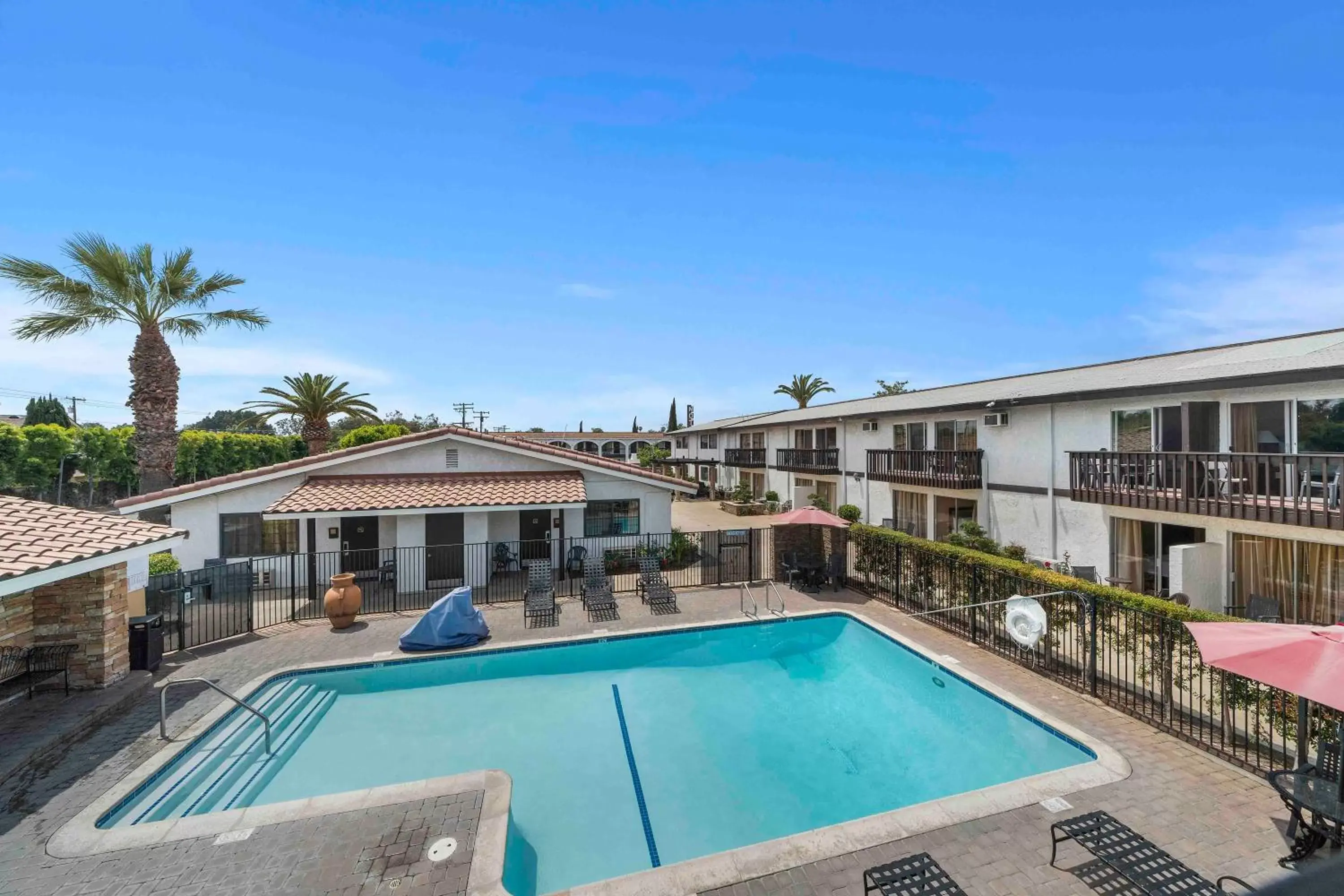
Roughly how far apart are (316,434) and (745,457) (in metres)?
27.1

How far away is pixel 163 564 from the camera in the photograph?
1566 centimetres

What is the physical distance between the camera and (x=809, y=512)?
1714 cm

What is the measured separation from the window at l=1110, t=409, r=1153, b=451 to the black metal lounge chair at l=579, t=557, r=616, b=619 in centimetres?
1420

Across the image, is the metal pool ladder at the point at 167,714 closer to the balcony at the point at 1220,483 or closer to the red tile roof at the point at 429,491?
the red tile roof at the point at 429,491

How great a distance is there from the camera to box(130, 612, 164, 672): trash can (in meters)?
10.5

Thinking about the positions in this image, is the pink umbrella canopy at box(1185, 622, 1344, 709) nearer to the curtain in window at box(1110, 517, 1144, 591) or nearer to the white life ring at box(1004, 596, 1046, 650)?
the white life ring at box(1004, 596, 1046, 650)

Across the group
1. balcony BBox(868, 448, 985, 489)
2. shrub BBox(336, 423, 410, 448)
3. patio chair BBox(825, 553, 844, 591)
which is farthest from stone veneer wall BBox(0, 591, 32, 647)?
balcony BBox(868, 448, 985, 489)

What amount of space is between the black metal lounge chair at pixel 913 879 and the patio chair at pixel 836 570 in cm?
1213

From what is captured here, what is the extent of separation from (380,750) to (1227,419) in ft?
60.9

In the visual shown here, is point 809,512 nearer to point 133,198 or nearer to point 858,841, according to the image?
point 858,841

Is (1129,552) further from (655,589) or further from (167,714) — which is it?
(167,714)

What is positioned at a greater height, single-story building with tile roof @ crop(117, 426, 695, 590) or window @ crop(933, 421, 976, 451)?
window @ crop(933, 421, 976, 451)

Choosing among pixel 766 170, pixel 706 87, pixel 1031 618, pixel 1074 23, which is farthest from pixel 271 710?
pixel 1074 23

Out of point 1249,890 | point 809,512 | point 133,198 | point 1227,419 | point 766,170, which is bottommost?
point 1249,890
